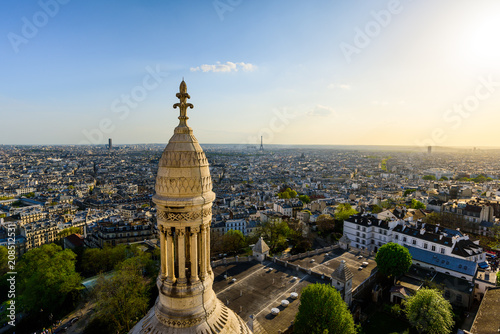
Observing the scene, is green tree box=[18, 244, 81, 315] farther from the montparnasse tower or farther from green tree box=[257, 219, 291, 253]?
the montparnasse tower

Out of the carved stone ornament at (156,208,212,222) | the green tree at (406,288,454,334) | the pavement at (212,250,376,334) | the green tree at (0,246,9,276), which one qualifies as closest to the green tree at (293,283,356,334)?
the pavement at (212,250,376,334)

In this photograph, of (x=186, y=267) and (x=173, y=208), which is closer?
(x=173, y=208)

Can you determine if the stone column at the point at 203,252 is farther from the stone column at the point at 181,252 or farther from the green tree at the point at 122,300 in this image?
the green tree at the point at 122,300

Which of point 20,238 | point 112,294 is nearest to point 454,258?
point 112,294

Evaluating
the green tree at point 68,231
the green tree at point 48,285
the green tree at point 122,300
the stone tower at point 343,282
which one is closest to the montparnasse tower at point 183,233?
the green tree at point 122,300

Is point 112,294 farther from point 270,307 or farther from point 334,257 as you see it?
point 334,257

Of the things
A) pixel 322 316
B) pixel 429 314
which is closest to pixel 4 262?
pixel 322 316
